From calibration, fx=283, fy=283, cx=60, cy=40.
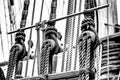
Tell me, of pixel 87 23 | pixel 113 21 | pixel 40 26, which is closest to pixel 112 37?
pixel 113 21

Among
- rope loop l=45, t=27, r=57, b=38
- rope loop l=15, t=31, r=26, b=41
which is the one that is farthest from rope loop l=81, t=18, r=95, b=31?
rope loop l=15, t=31, r=26, b=41

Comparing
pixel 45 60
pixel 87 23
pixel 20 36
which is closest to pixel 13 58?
pixel 20 36

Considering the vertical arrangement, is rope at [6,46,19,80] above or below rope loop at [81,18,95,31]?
below

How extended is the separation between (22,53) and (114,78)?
125 inches

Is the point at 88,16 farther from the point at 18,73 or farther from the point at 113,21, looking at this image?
the point at 113,21

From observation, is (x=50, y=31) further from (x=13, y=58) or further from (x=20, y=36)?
(x=13, y=58)

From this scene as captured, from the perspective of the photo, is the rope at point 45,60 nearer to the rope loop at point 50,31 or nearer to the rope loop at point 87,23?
the rope loop at point 50,31

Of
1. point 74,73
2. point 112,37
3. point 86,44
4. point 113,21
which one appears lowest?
point 74,73

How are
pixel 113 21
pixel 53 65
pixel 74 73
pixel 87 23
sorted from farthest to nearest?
pixel 113 21
pixel 53 65
pixel 87 23
pixel 74 73

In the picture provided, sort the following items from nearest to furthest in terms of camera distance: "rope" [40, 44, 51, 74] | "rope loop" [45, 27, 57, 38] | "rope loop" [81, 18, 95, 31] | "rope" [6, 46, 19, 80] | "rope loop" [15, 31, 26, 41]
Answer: "rope loop" [81, 18, 95, 31], "rope" [40, 44, 51, 74], "rope loop" [45, 27, 57, 38], "rope" [6, 46, 19, 80], "rope loop" [15, 31, 26, 41]

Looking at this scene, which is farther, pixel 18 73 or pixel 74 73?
pixel 18 73

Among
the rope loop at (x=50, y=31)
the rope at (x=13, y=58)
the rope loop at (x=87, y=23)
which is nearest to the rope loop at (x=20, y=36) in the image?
the rope at (x=13, y=58)

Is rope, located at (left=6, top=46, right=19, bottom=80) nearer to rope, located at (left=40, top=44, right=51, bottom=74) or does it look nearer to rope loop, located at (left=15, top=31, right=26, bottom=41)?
rope loop, located at (left=15, top=31, right=26, bottom=41)

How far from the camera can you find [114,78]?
703cm
